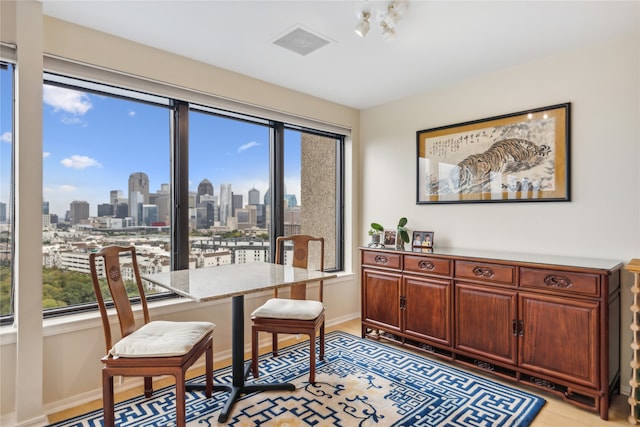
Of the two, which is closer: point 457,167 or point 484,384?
point 484,384

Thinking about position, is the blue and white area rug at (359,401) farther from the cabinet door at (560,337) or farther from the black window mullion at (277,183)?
the black window mullion at (277,183)

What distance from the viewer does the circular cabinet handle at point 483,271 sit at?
8.79 feet

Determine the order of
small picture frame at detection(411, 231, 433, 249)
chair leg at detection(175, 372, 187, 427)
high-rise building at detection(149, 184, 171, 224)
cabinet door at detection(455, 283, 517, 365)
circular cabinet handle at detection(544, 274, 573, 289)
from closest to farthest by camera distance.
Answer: chair leg at detection(175, 372, 187, 427) < circular cabinet handle at detection(544, 274, 573, 289) < cabinet door at detection(455, 283, 517, 365) < high-rise building at detection(149, 184, 171, 224) < small picture frame at detection(411, 231, 433, 249)

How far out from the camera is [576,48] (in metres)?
2.68

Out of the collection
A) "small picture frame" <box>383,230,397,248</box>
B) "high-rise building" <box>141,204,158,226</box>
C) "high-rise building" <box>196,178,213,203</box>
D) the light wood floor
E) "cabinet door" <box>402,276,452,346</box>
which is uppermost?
"high-rise building" <box>196,178,213,203</box>

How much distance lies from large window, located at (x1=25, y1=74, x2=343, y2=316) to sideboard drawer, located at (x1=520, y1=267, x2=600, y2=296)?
2212 mm

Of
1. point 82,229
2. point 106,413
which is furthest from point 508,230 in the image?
point 82,229

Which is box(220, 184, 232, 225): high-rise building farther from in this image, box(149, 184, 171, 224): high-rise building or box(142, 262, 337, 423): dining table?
box(142, 262, 337, 423): dining table

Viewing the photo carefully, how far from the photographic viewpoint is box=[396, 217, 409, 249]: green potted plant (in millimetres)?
3520

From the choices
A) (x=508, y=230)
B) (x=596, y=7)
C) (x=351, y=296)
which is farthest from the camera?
(x=351, y=296)

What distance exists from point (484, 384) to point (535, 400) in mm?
321

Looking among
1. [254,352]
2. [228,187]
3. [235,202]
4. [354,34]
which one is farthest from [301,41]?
[254,352]

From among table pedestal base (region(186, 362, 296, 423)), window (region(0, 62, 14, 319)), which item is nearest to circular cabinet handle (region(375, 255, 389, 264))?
table pedestal base (region(186, 362, 296, 423))

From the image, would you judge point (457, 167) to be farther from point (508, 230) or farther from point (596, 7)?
point (596, 7)
